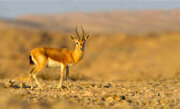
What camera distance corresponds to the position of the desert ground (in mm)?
7395

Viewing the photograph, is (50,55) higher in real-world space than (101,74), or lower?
higher

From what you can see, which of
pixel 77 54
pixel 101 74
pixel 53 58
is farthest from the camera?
pixel 101 74

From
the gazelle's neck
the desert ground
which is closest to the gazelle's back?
the gazelle's neck

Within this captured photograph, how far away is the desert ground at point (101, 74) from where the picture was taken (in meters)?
7.39

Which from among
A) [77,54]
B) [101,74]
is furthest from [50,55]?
[101,74]

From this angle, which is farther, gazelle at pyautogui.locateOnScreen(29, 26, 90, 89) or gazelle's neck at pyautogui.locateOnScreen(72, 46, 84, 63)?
gazelle's neck at pyautogui.locateOnScreen(72, 46, 84, 63)

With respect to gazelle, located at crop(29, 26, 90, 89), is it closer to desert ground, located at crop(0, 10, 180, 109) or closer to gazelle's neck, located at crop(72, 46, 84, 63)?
gazelle's neck, located at crop(72, 46, 84, 63)

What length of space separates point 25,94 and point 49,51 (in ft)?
7.11

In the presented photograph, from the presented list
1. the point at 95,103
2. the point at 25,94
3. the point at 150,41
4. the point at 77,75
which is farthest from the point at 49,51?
Answer: the point at 150,41

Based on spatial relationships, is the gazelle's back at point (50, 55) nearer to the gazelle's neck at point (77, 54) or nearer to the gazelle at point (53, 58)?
the gazelle at point (53, 58)

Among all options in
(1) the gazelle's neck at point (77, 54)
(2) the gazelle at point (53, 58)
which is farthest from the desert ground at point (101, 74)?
(1) the gazelle's neck at point (77, 54)

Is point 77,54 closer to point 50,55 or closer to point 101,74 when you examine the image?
point 50,55

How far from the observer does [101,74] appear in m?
30.6

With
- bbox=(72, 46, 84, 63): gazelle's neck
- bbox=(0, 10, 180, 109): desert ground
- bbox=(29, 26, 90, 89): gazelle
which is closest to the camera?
bbox=(0, 10, 180, 109): desert ground
